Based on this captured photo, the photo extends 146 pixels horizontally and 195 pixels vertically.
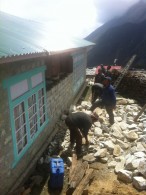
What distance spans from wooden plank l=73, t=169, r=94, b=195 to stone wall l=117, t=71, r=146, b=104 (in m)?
8.80

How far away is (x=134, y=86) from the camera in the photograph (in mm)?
15906

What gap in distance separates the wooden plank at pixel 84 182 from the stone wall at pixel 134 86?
880 cm

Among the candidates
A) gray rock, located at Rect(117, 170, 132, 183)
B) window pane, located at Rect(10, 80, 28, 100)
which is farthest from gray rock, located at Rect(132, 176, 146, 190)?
window pane, located at Rect(10, 80, 28, 100)

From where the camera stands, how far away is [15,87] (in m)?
5.74

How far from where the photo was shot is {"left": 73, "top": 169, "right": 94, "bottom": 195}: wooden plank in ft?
19.2

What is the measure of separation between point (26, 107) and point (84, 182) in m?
2.40

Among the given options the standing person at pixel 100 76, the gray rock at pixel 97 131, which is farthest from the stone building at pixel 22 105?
the standing person at pixel 100 76

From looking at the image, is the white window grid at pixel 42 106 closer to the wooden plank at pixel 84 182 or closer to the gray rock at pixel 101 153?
the gray rock at pixel 101 153

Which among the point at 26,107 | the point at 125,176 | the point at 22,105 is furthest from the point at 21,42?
the point at 125,176

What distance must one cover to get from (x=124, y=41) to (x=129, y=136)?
5390 cm

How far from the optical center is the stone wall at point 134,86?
1524 centimetres

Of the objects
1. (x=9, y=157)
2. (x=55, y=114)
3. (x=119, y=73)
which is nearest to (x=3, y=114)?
(x=9, y=157)

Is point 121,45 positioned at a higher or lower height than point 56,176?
higher

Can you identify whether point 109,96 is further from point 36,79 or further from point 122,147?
point 36,79
